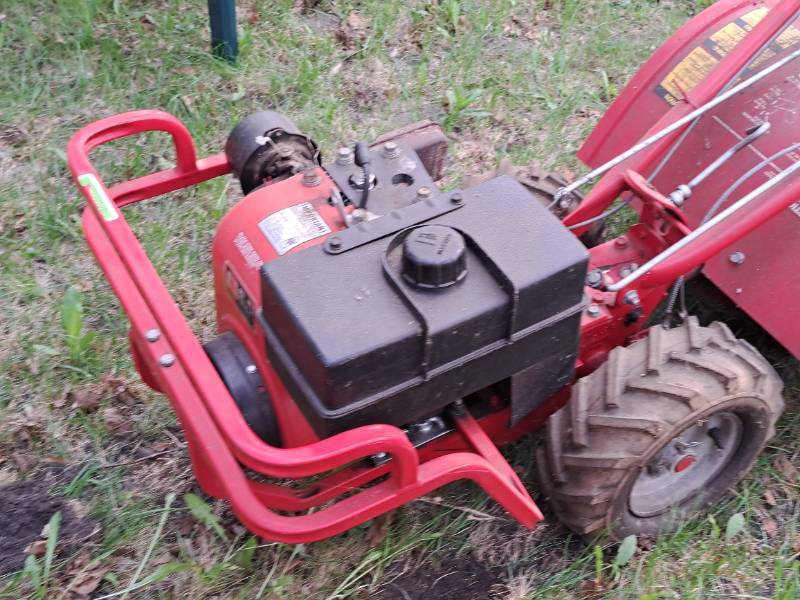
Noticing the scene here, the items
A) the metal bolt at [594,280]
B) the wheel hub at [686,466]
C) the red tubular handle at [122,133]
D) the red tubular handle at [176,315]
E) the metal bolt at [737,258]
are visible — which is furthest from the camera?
the metal bolt at [737,258]

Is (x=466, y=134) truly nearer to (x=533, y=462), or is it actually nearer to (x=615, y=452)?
(x=533, y=462)

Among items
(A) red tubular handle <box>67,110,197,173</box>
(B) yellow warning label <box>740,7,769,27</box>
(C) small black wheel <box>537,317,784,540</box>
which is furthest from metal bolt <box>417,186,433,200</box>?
(B) yellow warning label <box>740,7,769,27</box>

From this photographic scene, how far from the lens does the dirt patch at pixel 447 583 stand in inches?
89.7

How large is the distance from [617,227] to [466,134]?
31.5 inches

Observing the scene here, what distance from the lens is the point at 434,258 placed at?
5.41 ft

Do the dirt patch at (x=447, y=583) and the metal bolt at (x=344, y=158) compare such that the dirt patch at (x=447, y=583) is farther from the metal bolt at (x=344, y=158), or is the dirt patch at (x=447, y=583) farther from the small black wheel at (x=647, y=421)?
the metal bolt at (x=344, y=158)

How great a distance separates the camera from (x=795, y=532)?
2.46 m

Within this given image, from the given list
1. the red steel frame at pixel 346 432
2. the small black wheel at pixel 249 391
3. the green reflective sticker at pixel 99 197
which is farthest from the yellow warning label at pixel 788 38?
the green reflective sticker at pixel 99 197

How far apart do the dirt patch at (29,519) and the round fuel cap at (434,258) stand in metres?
1.26

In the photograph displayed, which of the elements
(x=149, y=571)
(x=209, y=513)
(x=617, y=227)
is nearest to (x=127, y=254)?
(x=209, y=513)

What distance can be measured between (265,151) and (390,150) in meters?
Result: 0.39

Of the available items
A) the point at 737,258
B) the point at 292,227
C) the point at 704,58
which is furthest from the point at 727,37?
the point at 292,227

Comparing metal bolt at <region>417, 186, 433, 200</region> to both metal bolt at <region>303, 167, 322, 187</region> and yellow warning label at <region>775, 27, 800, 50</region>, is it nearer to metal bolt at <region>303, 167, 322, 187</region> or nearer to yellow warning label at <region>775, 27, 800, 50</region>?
metal bolt at <region>303, 167, 322, 187</region>

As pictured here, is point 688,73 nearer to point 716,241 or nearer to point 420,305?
point 716,241
